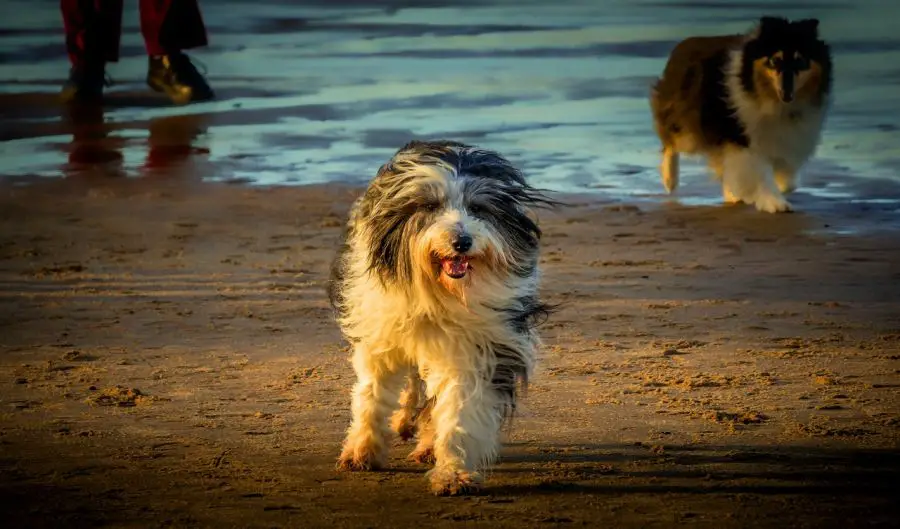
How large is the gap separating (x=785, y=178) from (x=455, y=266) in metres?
7.18

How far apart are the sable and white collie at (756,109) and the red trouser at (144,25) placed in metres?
5.00

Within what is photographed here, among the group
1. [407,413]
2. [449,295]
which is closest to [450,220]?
[449,295]

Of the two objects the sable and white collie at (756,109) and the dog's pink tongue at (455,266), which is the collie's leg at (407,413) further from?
the sable and white collie at (756,109)

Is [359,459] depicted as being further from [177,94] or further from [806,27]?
[177,94]

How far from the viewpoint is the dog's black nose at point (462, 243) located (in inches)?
226

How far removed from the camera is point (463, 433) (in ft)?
19.7

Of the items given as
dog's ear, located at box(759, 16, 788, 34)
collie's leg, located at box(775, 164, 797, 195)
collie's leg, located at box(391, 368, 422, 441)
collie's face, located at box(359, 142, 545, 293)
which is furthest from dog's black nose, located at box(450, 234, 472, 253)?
collie's leg, located at box(775, 164, 797, 195)

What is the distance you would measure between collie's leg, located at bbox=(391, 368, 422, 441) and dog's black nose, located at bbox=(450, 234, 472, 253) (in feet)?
3.73

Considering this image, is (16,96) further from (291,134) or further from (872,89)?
(872,89)

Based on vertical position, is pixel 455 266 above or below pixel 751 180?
above

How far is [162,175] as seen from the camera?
44.0 ft

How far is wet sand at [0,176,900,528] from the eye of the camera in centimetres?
586

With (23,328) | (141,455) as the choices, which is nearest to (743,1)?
(23,328)

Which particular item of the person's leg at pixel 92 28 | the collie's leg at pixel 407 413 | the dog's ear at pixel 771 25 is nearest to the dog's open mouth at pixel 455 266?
the collie's leg at pixel 407 413
